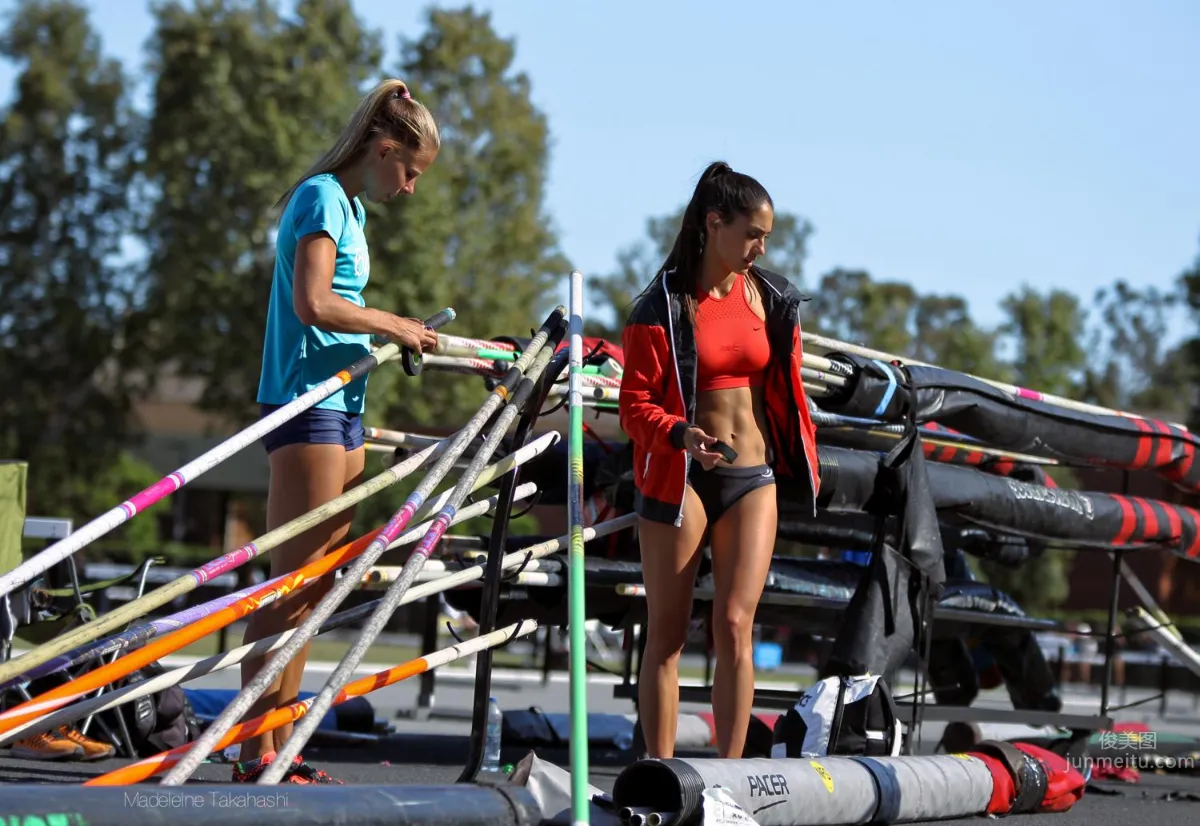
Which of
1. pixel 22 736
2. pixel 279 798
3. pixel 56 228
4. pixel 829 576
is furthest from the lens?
pixel 56 228

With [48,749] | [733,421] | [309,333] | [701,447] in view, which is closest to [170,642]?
[309,333]

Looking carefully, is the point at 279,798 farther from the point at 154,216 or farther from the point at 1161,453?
the point at 154,216

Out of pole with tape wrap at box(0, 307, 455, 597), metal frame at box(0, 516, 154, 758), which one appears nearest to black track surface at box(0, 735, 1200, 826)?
metal frame at box(0, 516, 154, 758)

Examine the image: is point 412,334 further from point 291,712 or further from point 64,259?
point 64,259

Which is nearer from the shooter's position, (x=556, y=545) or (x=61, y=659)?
(x=61, y=659)

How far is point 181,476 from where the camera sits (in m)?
4.12

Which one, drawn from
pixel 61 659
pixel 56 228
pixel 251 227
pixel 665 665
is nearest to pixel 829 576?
pixel 665 665

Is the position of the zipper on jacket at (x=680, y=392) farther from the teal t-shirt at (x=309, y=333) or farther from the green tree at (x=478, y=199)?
the green tree at (x=478, y=199)

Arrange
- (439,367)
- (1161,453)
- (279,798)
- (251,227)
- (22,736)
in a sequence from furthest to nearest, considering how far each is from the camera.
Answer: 1. (251,227)
2. (1161,453)
3. (439,367)
4. (22,736)
5. (279,798)

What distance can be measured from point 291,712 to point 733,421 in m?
1.61

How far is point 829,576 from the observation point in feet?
23.0

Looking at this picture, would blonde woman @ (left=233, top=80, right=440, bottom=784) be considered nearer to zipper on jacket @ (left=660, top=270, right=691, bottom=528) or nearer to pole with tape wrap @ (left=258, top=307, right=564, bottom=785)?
pole with tape wrap @ (left=258, top=307, right=564, bottom=785)

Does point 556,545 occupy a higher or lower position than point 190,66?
lower

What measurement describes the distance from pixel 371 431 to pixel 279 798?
9.64 ft
